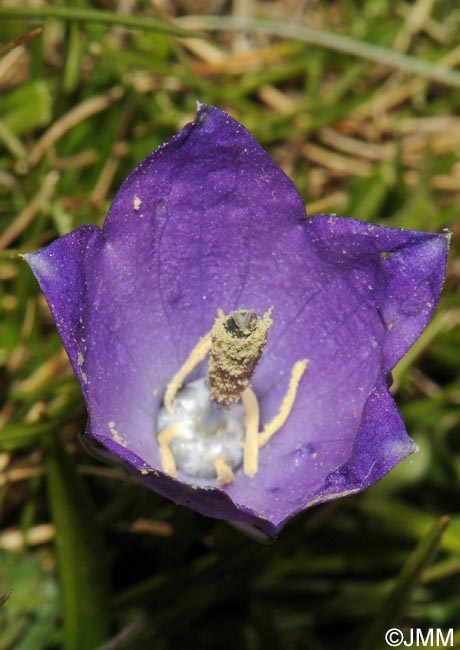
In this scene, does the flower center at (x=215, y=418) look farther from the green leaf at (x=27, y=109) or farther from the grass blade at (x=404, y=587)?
the green leaf at (x=27, y=109)

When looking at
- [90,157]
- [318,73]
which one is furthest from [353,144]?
[90,157]

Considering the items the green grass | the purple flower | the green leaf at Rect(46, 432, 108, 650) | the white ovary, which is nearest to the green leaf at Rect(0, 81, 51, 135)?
the green grass

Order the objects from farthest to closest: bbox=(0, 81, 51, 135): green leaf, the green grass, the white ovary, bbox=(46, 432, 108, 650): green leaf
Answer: bbox=(0, 81, 51, 135): green leaf, the green grass, the white ovary, bbox=(46, 432, 108, 650): green leaf

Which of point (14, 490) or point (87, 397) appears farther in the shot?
point (14, 490)

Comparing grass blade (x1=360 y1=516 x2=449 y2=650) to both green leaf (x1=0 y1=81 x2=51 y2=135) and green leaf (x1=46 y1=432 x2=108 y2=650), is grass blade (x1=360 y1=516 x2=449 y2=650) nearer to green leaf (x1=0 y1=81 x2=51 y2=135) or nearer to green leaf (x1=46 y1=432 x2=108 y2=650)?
green leaf (x1=46 y1=432 x2=108 y2=650)

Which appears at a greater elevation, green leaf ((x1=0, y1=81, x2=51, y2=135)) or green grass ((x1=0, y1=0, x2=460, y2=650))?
green leaf ((x1=0, y1=81, x2=51, y2=135))

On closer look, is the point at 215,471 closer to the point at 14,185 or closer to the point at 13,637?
the point at 13,637

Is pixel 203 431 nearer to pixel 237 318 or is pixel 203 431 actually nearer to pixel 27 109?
pixel 237 318

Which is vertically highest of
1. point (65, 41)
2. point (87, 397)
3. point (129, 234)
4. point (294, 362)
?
point (65, 41)
